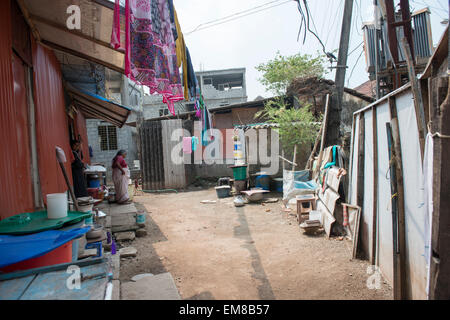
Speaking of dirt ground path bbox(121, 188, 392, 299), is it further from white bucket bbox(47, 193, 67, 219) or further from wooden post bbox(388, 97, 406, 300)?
white bucket bbox(47, 193, 67, 219)

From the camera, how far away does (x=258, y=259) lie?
15.7 ft

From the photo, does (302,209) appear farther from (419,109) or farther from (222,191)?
(222,191)

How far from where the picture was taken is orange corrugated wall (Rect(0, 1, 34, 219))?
2.78 meters

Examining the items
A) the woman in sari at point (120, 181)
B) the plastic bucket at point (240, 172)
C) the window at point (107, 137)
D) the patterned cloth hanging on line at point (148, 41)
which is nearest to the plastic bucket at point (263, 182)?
the plastic bucket at point (240, 172)

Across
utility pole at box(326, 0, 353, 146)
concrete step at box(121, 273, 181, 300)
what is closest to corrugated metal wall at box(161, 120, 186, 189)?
utility pole at box(326, 0, 353, 146)

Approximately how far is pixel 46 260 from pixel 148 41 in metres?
2.99

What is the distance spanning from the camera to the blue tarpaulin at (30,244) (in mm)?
1610

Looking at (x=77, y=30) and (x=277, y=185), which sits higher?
(x=77, y=30)

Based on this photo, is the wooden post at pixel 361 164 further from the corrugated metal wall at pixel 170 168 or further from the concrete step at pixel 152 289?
the corrugated metal wall at pixel 170 168

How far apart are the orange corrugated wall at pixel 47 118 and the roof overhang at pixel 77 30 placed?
0.34m

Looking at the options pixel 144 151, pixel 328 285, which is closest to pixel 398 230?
pixel 328 285

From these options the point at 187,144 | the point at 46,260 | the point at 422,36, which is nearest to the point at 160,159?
the point at 187,144

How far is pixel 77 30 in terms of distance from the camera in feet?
15.6
